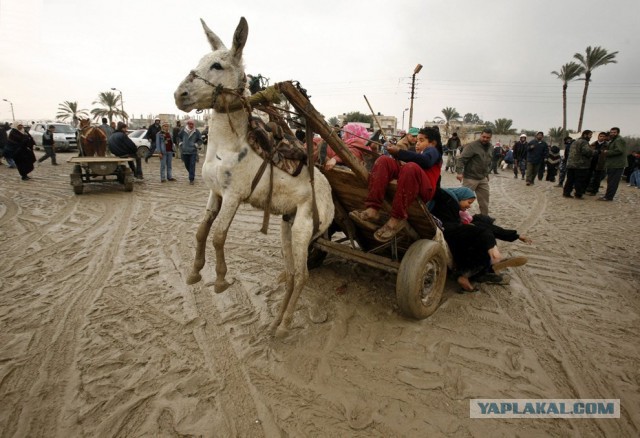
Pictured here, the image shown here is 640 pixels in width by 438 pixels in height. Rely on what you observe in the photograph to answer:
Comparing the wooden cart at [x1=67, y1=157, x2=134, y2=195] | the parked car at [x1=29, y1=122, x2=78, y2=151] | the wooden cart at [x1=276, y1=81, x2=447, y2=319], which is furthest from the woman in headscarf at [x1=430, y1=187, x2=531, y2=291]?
the parked car at [x1=29, y1=122, x2=78, y2=151]

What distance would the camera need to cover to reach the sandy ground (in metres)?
2.37

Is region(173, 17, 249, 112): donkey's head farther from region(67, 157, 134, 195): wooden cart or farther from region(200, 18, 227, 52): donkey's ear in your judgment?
region(67, 157, 134, 195): wooden cart

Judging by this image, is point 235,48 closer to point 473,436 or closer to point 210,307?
point 210,307

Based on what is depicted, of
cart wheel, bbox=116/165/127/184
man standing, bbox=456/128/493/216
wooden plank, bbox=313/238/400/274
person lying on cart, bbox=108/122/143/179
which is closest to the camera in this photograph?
wooden plank, bbox=313/238/400/274

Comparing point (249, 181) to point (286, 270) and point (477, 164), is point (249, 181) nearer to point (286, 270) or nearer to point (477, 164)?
point (286, 270)

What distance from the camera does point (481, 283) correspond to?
15.1 feet

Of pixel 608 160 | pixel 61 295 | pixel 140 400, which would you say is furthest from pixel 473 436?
pixel 608 160

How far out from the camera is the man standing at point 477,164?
6.10 meters

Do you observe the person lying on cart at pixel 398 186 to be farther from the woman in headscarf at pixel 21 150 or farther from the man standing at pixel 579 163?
the woman in headscarf at pixel 21 150

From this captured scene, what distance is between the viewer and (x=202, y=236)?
264 cm

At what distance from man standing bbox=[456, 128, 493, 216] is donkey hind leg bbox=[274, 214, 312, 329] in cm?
415

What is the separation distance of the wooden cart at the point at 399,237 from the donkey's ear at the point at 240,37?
1.91ft

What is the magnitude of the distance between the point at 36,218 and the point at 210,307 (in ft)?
19.5

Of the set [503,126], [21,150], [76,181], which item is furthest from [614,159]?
[503,126]
